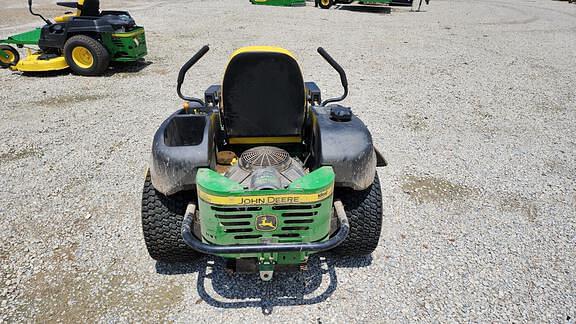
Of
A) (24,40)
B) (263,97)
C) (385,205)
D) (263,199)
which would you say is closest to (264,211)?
(263,199)

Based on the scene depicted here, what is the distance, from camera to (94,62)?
6676 millimetres

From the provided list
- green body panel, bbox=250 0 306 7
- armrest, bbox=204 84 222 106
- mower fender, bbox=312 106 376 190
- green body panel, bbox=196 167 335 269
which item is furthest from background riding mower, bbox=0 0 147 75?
green body panel, bbox=250 0 306 7

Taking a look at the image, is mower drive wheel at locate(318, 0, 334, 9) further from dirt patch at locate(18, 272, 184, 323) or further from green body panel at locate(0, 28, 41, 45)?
dirt patch at locate(18, 272, 184, 323)

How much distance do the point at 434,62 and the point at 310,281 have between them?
22.9 feet

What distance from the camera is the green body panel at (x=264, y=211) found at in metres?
1.93

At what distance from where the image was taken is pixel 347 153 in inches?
91.0

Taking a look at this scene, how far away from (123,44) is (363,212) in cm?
587

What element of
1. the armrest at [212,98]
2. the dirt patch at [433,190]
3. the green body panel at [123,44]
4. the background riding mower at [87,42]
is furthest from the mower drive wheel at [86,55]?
the dirt patch at [433,190]

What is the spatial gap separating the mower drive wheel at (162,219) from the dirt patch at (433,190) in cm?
213

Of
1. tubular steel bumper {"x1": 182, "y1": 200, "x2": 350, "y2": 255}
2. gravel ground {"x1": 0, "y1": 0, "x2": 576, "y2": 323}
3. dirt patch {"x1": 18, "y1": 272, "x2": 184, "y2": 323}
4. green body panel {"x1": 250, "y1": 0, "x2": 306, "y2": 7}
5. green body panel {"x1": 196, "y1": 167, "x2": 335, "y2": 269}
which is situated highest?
green body panel {"x1": 250, "y1": 0, "x2": 306, "y2": 7}

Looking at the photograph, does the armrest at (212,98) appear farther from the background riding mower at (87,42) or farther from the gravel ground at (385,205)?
the background riding mower at (87,42)

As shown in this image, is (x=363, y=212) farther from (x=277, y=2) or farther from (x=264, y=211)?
(x=277, y=2)

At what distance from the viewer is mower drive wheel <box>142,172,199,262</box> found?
2.46 metres

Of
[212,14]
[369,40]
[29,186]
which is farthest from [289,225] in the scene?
[212,14]
